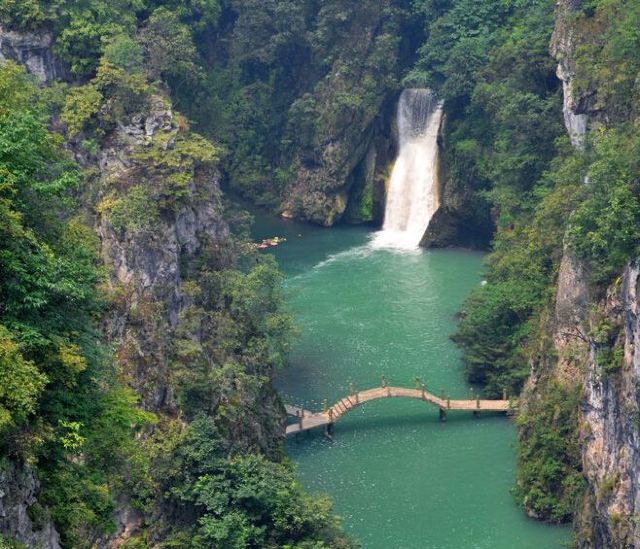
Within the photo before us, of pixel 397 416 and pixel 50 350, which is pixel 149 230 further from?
pixel 50 350

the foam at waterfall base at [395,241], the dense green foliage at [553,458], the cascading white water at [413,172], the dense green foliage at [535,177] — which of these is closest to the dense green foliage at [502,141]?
the dense green foliage at [535,177]

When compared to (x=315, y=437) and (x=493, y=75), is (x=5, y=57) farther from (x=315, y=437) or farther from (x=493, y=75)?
(x=493, y=75)

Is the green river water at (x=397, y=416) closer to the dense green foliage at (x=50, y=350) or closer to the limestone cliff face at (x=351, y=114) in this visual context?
the limestone cliff face at (x=351, y=114)

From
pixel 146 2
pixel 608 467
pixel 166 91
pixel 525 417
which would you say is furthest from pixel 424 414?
pixel 146 2

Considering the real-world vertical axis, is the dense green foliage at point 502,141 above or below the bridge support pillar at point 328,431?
above

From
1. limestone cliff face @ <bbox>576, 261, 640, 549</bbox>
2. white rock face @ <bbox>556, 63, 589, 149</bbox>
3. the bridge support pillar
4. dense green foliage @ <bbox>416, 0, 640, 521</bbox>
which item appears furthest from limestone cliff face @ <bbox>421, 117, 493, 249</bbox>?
limestone cliff face @ <bbox>576, 261, 640, 549</bbox>

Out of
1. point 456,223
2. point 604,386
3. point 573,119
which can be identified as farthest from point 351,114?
point 604,386
